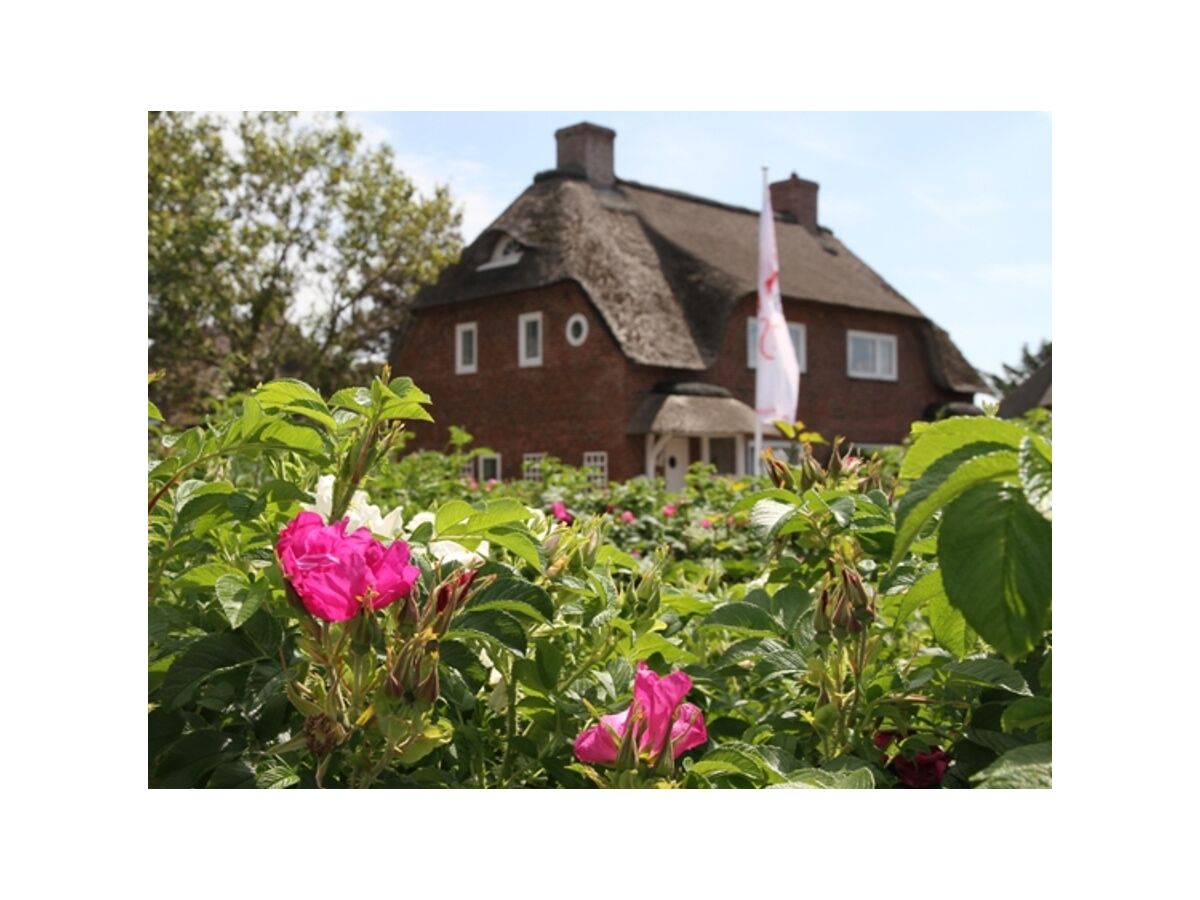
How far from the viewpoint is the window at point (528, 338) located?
21016mm

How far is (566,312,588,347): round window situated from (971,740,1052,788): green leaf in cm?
1938

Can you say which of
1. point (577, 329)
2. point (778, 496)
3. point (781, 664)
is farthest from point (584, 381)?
point (781, 664)

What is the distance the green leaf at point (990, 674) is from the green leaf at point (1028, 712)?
22 mm

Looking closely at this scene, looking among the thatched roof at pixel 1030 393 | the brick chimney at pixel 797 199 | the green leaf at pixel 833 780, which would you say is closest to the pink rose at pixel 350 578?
the green leaf at pixel 833 780

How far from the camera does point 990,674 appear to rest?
1.17 m

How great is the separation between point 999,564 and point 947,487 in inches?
2.5

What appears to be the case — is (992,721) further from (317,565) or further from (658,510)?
(658,510)

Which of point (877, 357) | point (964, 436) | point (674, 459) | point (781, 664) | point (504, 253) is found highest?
point (504, 253)

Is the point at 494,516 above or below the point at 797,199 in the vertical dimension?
below

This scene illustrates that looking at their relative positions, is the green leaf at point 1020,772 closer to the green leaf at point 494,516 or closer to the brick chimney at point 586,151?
the green leaf at point 494,516

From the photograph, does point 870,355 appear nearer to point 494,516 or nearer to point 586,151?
point 586,151

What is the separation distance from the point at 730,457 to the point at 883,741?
64.7ft

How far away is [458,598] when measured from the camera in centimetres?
98

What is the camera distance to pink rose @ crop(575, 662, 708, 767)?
1040mm
